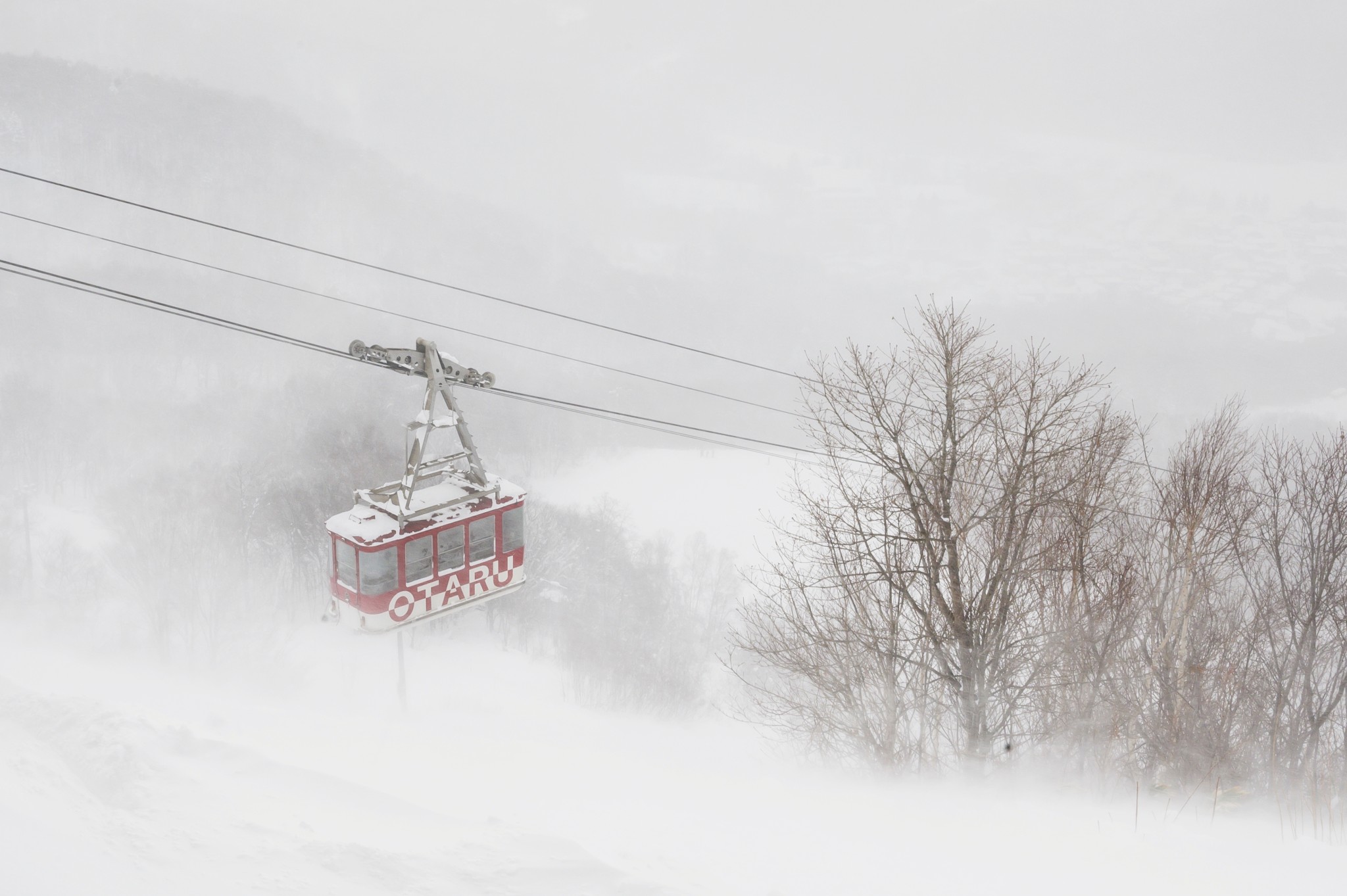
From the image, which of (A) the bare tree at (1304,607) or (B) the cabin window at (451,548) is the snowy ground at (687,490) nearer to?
(A) the bare tree at (1304,607)

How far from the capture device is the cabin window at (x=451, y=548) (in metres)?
11.7

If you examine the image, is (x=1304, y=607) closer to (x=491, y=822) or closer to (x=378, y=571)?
(x=491, y=822)

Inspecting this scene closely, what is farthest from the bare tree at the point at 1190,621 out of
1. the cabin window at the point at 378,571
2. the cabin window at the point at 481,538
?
the cabin window at the point at 378,571

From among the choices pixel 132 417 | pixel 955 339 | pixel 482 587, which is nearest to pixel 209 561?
pixel 132 417

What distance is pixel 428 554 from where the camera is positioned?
38.1 feet

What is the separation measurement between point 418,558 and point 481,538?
841 mm

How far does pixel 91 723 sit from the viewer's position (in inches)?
374

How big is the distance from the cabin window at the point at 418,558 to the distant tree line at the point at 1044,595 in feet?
14.1

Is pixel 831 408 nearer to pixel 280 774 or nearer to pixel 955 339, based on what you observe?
Result: pixel 955 339

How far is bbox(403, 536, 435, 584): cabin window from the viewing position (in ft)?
37.5

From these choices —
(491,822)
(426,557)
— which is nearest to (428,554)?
(426,557)

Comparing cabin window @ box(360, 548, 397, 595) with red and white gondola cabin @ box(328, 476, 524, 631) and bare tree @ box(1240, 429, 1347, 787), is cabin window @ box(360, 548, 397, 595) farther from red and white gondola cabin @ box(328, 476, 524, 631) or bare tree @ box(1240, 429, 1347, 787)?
bare tree @ box(1240, 429, 1347, 787)

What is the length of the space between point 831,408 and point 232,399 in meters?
87.9

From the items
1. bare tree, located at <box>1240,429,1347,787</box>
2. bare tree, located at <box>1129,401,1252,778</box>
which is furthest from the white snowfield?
bare tree, located at <box>1240,429,1347,787</box>
